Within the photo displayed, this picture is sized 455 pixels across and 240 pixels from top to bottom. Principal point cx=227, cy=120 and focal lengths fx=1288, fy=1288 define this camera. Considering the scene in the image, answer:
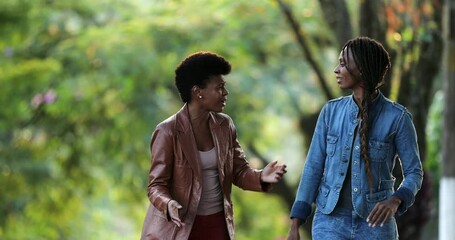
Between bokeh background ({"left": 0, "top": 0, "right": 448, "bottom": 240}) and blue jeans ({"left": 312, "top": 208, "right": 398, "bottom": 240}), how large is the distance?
10.00 m

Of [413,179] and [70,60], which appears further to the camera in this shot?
[70,60]

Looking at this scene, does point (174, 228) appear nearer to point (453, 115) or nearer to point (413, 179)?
point (413, 179)

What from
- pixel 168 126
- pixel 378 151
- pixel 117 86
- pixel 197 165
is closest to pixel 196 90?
pixel 168 126

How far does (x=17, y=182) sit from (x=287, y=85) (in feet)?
15.9

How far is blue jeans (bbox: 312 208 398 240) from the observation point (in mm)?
6977

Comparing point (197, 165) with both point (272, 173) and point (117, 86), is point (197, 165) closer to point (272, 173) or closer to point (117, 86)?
point (272, 173)

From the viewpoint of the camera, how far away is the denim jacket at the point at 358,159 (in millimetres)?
7004

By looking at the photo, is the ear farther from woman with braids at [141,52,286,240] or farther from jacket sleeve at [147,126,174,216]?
jacket sleeve at [147,126,174,216]

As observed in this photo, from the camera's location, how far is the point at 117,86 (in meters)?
19.6

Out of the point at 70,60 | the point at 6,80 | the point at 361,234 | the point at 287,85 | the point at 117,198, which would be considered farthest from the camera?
the point at 117,198

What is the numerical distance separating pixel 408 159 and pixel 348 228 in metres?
0.50

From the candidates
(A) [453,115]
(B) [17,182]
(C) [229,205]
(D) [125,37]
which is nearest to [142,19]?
(D) [125,37]

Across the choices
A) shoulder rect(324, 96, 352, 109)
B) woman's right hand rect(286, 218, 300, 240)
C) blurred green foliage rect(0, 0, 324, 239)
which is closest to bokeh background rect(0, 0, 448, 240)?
blurred green foliage rect(0, 0, 324, 239)

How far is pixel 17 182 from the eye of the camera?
64.3 feet
